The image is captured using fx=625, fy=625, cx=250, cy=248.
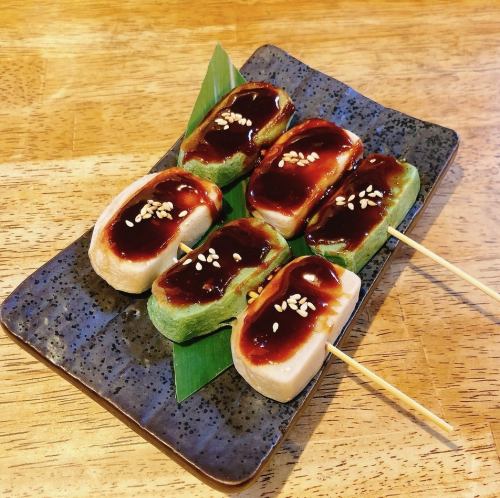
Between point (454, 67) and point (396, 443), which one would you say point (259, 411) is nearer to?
point (396, 443)

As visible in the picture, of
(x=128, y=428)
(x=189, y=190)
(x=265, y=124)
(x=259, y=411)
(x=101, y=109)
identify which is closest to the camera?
(x=259, y=411)

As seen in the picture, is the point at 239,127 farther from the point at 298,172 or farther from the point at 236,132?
the point at 298,172

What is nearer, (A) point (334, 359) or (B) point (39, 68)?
(A) point (334, 359)

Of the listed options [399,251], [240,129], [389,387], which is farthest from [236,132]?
[389,387]

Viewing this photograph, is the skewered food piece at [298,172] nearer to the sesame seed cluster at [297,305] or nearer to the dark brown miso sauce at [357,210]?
the dark brown miso sauce at [357,210]

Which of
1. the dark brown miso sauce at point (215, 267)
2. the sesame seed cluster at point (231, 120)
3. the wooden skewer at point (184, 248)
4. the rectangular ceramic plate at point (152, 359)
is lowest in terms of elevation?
the rectangular ceramic plate at point (152, 359)

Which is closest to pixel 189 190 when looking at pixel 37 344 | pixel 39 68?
pixel 37 344

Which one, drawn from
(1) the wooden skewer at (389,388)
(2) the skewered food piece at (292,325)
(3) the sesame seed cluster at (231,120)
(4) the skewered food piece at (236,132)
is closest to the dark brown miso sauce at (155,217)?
(4) the skewered food piece at (236,132)
